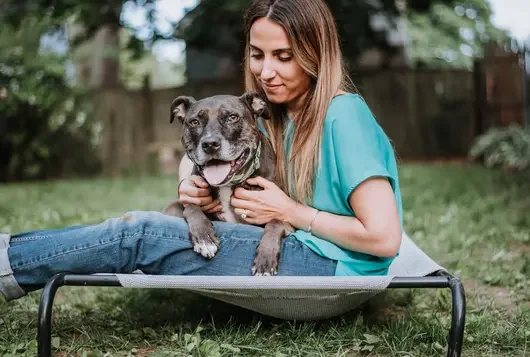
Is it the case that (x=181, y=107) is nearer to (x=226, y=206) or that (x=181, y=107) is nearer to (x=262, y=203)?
(x=226, y=206)

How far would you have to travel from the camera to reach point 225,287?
2.37m

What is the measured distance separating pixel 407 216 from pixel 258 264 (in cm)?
340

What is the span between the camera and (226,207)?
3.06m

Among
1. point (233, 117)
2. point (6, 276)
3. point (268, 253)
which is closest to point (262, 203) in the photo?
point (268, 253)

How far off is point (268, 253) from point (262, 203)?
310mm

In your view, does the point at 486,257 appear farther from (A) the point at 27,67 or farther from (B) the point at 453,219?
(A) the point at 27,67

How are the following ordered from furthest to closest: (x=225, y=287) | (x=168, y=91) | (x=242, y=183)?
(x=168, y=91)
(x=242, y=183)
(x=225, y=287)

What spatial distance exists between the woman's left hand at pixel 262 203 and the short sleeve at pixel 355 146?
292mm

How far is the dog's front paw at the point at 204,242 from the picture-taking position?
8.53 feet

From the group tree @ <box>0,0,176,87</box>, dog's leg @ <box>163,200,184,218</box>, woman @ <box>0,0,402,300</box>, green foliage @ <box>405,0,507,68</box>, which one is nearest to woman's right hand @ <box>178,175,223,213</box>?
woman @ <box>0,0,402,300</box>

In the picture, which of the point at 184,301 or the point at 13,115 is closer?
the point at 184,301

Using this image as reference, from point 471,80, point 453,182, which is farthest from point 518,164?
point 471,80

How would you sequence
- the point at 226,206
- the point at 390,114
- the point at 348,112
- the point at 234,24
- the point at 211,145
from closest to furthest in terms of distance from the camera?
the point at 348,112 → the point at 211,145 → the point at 226,206 → the point at 234,24 → the point at 390,114

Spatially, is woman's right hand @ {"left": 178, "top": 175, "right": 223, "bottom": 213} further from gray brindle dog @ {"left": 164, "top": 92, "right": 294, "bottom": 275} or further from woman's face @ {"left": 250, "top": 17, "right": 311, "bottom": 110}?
woman's face @ {"left": 250, "top": 17, "right": 311, "bottom": 110}
